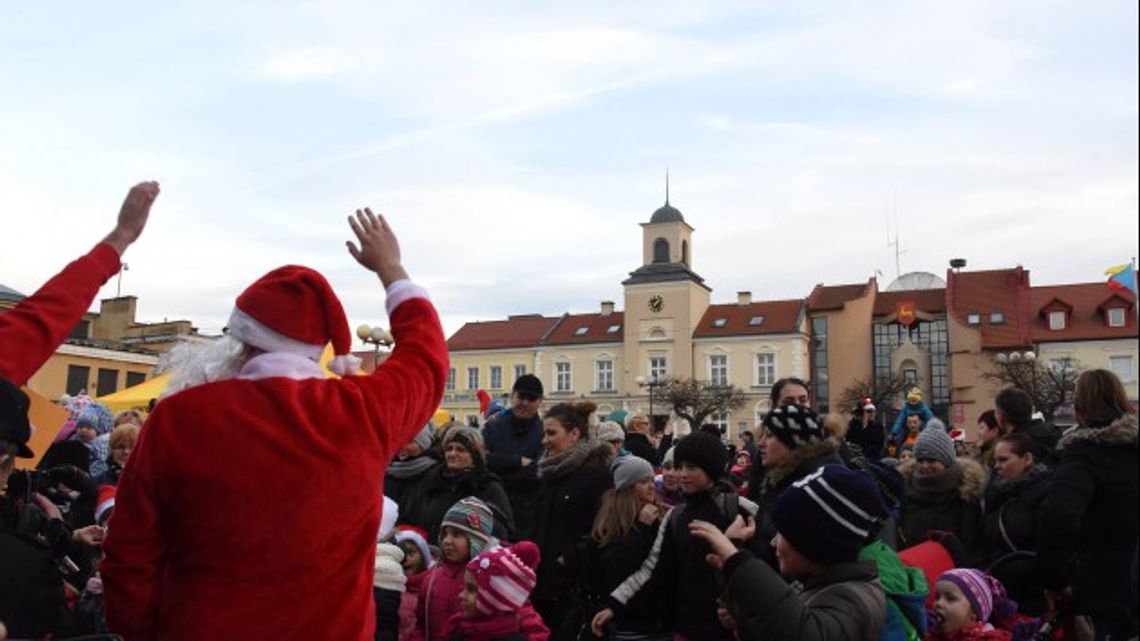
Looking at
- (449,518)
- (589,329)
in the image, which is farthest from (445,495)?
(589,329)

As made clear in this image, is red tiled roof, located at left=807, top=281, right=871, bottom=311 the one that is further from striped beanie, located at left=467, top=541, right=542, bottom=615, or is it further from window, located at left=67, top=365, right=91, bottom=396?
striped beanie, located at left=467, top=541, right=542, bottom=615

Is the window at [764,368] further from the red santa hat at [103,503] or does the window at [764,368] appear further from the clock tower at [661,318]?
the red santa hat at [103,503]

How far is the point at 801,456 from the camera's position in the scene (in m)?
4.24

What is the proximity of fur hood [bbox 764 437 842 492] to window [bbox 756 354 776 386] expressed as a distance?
61200 mm

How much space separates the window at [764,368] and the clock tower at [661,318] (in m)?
4.73

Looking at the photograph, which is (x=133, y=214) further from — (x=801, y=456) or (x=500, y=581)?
(x=801, y=456)

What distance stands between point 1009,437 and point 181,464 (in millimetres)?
5085

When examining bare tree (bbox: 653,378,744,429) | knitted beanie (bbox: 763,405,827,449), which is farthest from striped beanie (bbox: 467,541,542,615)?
bare tree (bbox: 653,378,744,429)

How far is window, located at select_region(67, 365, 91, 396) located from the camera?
41969mm

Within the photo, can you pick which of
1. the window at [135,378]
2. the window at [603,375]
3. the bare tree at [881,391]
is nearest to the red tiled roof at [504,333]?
the window at [603,375]

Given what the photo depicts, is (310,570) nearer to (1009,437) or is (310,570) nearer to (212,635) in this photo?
(212,635)

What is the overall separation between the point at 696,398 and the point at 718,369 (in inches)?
254

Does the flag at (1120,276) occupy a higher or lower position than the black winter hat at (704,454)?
higher

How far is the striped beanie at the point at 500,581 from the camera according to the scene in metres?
4.44
